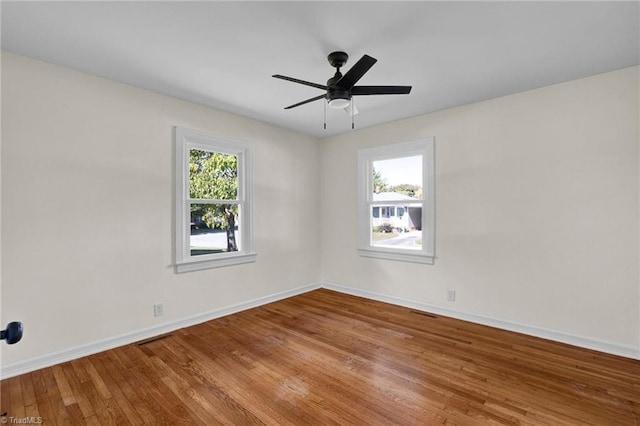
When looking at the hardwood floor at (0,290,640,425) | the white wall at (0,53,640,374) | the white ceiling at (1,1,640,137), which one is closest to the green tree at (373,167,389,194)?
the white wall at (0,53,640,374)

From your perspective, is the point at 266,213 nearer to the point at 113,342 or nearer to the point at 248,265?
the point at 248,265

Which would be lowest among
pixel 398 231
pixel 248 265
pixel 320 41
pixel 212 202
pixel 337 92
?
pixel 248 265

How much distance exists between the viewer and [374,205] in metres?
4.64

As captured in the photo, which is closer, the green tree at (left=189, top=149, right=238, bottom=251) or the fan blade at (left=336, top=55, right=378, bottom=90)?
the fan blade at (left=336, top=55, right=378, bottom=90)

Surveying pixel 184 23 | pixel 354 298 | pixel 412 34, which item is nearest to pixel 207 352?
pixel 354 298

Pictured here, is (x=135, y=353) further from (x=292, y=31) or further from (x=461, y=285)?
(x=461, y=285)

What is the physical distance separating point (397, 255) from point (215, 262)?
2.47m

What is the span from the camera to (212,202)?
3.79 meters

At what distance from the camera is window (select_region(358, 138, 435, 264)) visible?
401 centimetres

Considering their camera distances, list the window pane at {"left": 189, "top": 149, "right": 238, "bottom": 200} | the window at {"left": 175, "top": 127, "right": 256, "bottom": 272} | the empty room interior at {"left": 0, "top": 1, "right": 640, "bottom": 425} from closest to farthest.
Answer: the empty room interior at {"left": 0, "top": 1, "right": 640, "bottom": 425}
the window at {"left": 175, "top": 127, "right": 256, "bottom": 272}
the window pane at {"left": 189, "top": 149, "right": 238, "bottom": 200}

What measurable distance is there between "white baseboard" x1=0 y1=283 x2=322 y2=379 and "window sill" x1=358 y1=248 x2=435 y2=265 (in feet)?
5.32

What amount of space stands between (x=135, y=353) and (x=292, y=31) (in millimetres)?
3082
